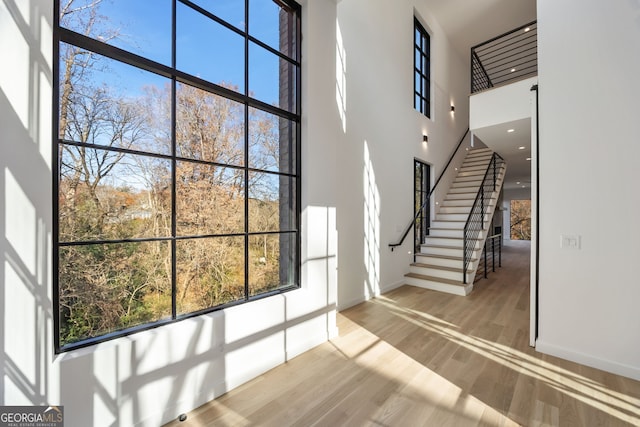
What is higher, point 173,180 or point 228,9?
point 228,9

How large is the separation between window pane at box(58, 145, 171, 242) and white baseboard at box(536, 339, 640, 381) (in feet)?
11.5

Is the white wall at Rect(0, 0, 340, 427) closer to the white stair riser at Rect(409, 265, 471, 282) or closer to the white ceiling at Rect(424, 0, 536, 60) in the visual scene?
the white stair riser at Rect(409, 265, 471, 282)

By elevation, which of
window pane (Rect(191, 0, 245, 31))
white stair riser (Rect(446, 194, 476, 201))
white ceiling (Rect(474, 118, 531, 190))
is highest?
window pane (Rect(191, 0, 245, 31))

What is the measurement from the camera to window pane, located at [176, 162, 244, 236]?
2039 millimetres

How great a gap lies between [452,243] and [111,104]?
566cm

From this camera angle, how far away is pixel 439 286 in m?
4.76

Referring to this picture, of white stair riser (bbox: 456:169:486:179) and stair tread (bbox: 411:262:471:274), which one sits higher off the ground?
Answer: white stair riser (bbox: 456:169:486:179)

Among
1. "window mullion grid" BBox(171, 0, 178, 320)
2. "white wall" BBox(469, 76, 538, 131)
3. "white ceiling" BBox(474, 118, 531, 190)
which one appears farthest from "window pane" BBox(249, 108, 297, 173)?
"white ceiling" BBox(474, 118, 531, 190)

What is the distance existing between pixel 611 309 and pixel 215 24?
4.05 meters

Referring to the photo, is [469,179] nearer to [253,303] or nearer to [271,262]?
[271,262]

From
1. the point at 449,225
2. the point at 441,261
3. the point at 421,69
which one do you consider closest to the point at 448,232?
the point at 449,225

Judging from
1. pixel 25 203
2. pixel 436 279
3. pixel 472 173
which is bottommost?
pixel 436 279

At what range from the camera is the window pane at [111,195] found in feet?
5.13

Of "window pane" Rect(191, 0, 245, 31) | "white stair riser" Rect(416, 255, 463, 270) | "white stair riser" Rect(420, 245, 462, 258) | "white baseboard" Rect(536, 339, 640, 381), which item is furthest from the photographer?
"white stair riser" Rect(420, 245, 462, 258)
